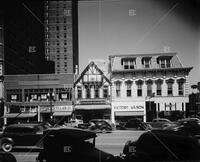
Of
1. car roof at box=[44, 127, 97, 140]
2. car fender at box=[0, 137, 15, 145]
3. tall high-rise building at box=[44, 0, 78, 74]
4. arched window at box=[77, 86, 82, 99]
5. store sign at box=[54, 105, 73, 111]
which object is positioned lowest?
car fender at box=[0, 137, 15, 145]

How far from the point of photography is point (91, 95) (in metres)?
3.37

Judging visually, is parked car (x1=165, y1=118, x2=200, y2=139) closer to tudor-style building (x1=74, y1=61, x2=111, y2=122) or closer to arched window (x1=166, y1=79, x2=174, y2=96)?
arched window (x1=166, y1=79, x2=174, y2=96)

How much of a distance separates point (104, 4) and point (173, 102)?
196 centimetres

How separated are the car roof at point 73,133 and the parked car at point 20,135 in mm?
164

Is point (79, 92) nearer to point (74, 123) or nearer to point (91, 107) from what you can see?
point (91, 107)

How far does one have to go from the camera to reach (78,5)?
11.9 ft

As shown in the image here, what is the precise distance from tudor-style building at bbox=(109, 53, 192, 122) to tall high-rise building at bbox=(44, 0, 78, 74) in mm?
642

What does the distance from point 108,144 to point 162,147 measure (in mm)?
799

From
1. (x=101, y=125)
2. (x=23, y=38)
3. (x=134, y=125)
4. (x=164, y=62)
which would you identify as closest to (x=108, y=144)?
(x=101, y=125)

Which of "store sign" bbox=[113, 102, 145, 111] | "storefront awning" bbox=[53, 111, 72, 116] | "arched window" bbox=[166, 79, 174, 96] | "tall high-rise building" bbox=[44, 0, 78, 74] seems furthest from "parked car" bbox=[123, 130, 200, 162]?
"tall high-rise building" bbox=[44, 0, 78, 74]

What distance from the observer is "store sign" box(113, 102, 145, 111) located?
131 inches

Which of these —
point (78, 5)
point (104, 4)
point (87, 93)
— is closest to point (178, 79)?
point (87, 93)

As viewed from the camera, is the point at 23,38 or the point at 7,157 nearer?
the point at 7,157

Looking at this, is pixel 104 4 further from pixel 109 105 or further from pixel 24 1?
pixel 109 105
